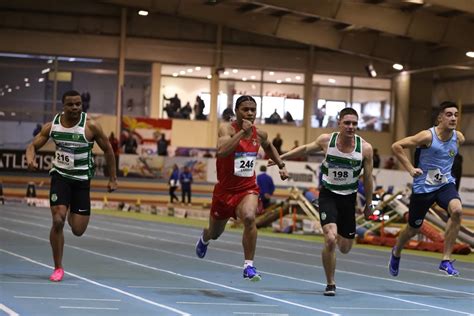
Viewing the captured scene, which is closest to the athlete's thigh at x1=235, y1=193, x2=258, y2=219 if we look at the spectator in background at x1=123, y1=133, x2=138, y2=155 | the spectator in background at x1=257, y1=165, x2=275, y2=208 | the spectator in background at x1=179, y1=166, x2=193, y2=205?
the spectator in background at x1=257, y1=165, x2=275, y2=208

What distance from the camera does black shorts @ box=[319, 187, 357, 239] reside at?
39.6 feet

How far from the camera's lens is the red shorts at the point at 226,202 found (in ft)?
39.3

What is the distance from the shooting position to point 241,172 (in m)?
11.9

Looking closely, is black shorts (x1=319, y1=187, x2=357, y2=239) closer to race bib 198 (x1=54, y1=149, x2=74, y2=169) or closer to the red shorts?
the red shorts

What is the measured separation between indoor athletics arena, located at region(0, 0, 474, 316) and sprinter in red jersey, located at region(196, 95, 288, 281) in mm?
17

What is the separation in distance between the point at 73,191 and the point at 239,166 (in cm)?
193

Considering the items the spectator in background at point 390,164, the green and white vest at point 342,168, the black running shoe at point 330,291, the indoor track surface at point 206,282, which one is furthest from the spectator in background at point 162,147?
the black running shoe at point 330,291

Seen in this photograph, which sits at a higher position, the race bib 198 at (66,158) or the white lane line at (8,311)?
the race bib 198 at (66,158)

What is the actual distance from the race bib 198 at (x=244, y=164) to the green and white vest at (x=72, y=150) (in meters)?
1.71

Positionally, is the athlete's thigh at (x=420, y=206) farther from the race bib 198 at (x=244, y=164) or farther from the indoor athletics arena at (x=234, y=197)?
the race bib 198 at (x=244, y=164)

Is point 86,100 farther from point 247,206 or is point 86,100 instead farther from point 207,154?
point 247,206

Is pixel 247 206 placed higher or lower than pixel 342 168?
lower

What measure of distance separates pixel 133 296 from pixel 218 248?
31.5 ft

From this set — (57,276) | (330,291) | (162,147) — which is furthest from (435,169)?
(162,147)
